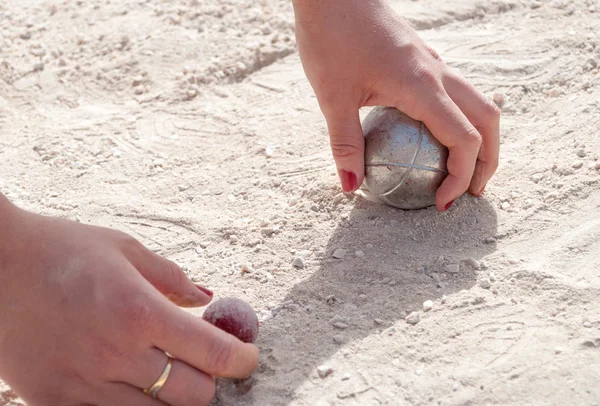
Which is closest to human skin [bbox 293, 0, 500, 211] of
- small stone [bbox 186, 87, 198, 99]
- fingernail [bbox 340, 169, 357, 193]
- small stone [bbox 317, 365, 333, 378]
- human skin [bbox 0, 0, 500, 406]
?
fingernail [bbox 340, 169, 357, 193]

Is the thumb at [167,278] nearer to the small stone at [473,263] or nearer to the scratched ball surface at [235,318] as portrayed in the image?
the scratched ball surface at [235,318]

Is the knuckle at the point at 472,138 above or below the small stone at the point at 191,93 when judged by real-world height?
above

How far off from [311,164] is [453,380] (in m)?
1.77

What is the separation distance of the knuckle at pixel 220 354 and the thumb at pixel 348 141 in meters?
1.10

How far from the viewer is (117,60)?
17.6 feet

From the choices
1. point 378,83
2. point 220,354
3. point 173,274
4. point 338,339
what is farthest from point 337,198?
point 220,354

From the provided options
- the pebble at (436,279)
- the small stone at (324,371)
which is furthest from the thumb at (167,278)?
the pebble at (436,279)

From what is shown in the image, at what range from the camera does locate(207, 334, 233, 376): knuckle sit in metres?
2.45

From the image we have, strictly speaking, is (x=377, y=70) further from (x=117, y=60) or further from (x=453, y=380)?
(x=117, y=60)

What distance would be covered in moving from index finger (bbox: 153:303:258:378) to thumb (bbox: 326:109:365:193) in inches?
42.6

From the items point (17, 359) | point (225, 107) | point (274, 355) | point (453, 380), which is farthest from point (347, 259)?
point (225, 107)

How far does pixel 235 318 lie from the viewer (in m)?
2.80

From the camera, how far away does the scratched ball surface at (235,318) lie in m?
2.79

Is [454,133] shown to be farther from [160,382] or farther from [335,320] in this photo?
[160,382]
